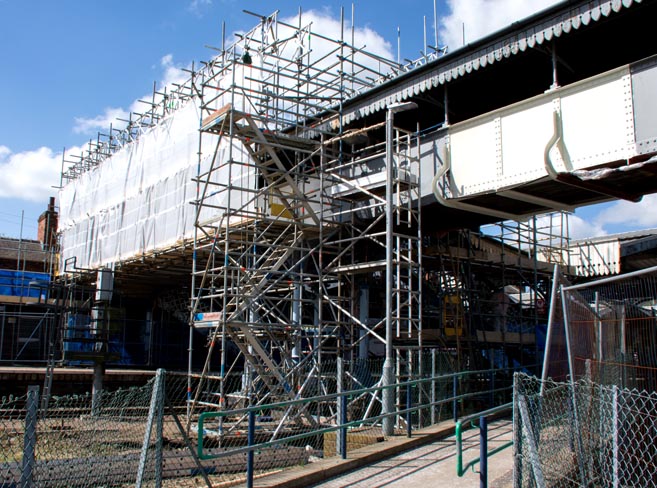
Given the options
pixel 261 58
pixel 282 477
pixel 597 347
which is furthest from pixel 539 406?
pixel 261 58

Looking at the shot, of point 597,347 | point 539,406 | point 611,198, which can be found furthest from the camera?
point 611,198

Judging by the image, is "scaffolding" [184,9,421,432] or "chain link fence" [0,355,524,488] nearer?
"chain link fence" [0,355,524,488]

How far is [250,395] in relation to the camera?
50.3 feet

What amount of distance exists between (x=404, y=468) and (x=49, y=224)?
130 feet

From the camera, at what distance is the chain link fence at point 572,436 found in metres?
6.18

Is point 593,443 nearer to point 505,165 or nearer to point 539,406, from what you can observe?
point 539,406

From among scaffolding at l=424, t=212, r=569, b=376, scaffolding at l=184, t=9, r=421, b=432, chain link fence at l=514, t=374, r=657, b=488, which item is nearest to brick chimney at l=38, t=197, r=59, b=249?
scaffolding at l=184, t=9, r=421, b=432

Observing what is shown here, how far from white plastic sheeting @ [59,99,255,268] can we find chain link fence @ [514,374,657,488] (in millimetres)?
11484

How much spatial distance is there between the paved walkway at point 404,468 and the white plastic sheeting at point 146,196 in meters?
8.78

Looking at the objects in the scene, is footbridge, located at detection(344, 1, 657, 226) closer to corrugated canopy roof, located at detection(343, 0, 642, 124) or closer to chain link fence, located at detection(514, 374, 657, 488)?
corrugated canopy roof, located at detection(343, 0, 642, 124)

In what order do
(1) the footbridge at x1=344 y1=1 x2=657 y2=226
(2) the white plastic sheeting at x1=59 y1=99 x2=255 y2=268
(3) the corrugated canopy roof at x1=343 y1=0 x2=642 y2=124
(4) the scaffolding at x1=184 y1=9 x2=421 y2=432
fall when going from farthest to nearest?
1. (2) the white plastic sheeting at x1=59 y1=99 x2=255 y2=268
2. (4) the scaffolding at x1=184 y1=9 x2=421 y2=432
3. (3) the corrugated canopy roof at x1=343 y1=0 x2=642 y2=124
4. (1) the footbridge at x1=344 y1=1 x2=657 y2=226

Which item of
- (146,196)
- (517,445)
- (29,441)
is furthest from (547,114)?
(146,196)

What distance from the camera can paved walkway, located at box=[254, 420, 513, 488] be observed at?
856cm

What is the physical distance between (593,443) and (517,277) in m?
14.6
